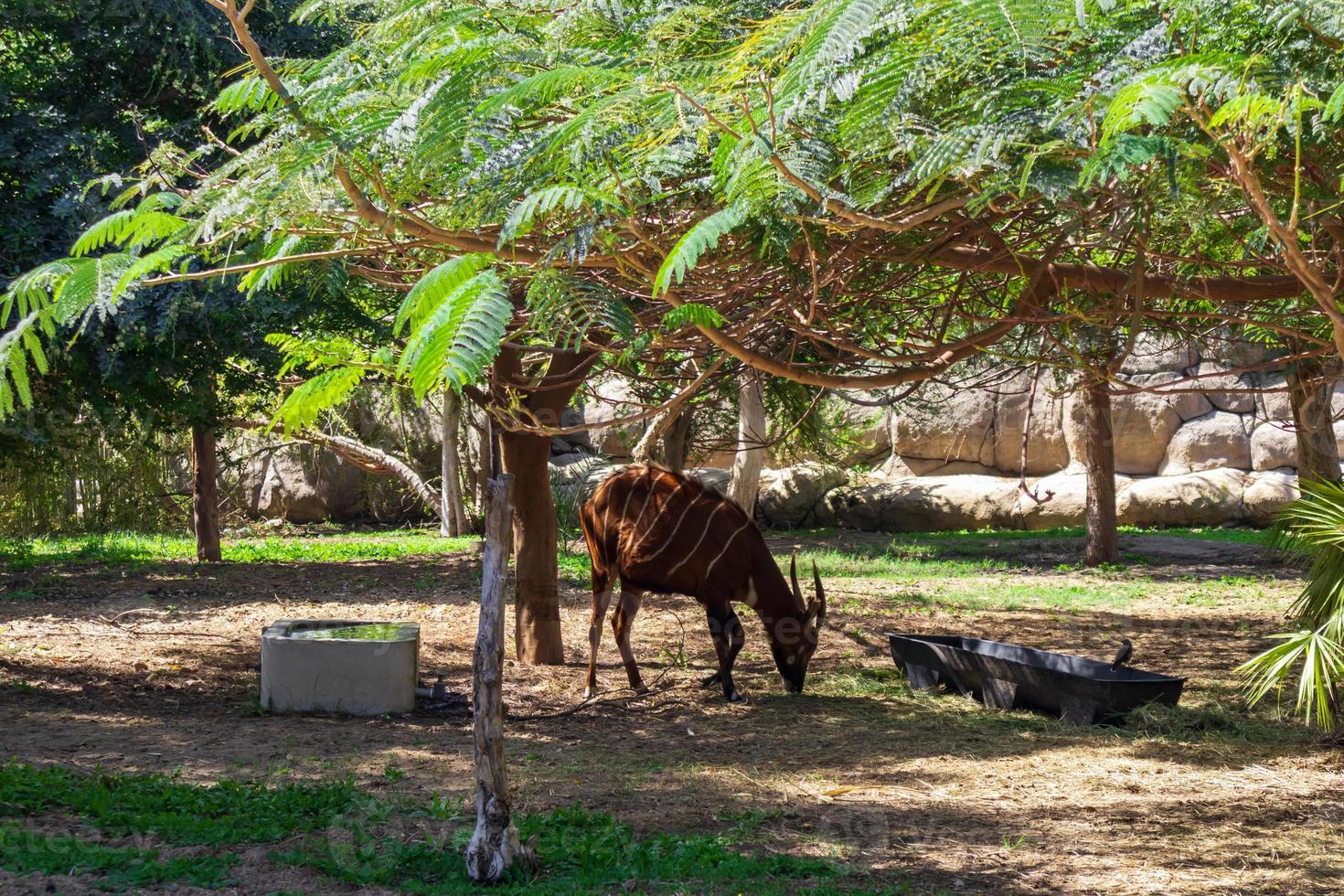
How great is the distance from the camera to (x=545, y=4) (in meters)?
4.86

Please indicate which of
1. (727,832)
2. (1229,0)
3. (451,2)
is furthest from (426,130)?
(727,832)

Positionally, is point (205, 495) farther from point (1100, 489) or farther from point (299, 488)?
point (1100, 489)

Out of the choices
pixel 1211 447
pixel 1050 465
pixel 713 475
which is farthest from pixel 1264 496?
pixel 713 475

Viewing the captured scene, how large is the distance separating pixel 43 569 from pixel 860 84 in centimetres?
1250

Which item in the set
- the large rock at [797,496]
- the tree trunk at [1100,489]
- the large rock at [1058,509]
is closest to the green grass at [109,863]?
the tree trunk at [1100,489]

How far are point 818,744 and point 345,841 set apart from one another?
9.77 ft

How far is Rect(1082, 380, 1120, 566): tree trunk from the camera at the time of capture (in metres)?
14.7

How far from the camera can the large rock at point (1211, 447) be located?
21.3 meters

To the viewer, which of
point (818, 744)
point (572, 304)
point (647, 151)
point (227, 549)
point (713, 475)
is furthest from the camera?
point (713, 475)

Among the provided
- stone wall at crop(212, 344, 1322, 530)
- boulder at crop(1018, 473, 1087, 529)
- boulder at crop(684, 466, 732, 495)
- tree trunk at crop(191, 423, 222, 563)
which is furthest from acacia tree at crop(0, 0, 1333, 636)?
boulder at crop(1018, 473, 1087, 529)

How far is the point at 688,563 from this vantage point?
333 inches

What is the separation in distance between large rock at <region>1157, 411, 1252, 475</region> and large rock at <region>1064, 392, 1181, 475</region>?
0.84 feet

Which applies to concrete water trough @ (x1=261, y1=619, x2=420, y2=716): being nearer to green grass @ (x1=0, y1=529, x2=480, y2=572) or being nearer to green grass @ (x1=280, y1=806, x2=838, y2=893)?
green grass @ (x1=280, y1=806, x2=838, y2=893)

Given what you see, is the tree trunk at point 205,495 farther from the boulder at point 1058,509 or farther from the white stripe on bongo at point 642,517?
the boulder at point 1058,509
